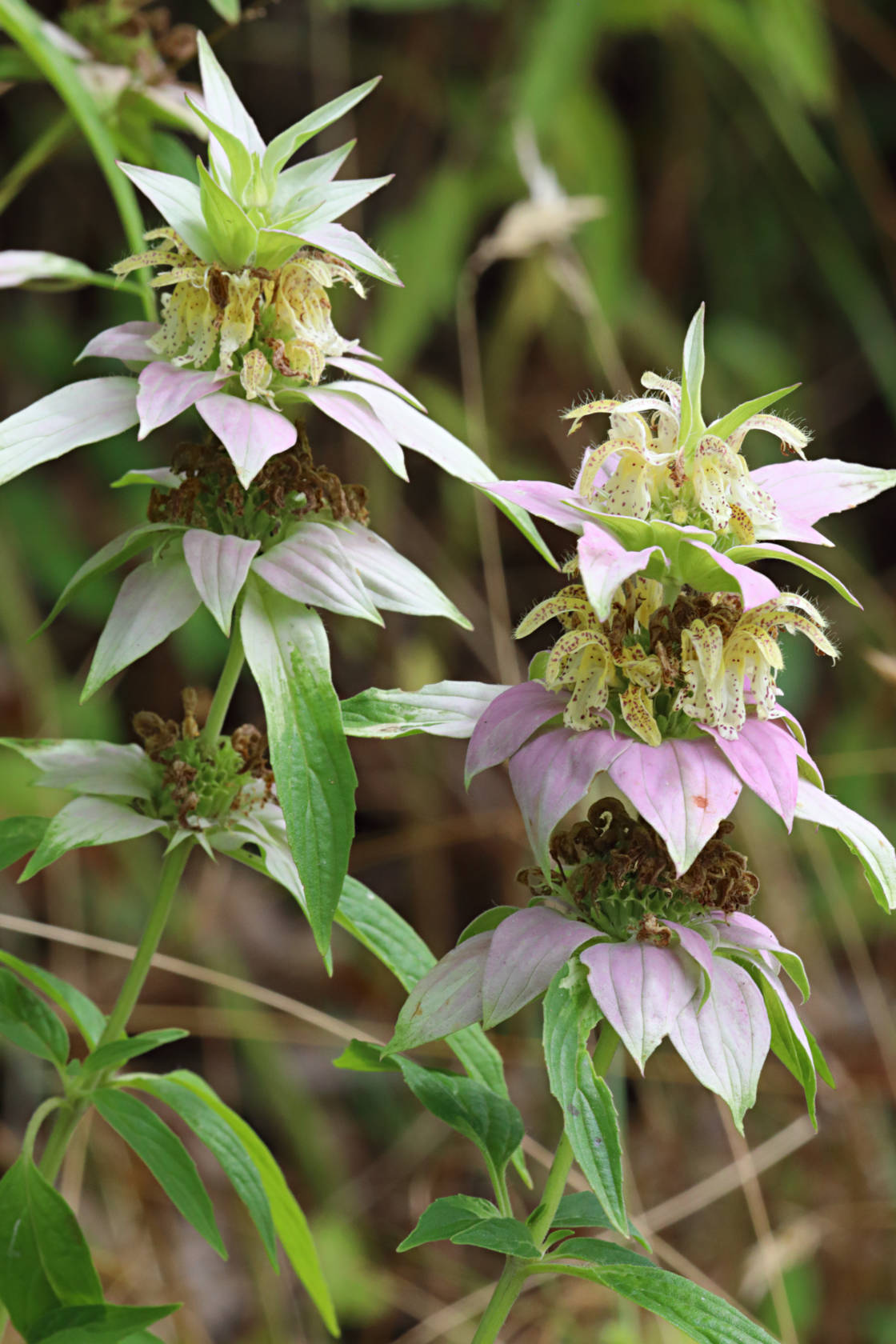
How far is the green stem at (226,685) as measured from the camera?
793 millimetres

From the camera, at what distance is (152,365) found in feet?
2.35

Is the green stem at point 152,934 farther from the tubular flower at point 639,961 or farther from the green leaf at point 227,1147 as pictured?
the tubular flower at point 639,961

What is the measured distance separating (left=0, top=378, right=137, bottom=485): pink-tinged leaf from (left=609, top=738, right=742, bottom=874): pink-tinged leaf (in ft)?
1.07

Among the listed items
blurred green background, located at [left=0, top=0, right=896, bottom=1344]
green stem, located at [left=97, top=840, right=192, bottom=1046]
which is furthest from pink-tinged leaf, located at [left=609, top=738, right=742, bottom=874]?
blurred green background, located at [left=0, top=0, right=896, bottom=1344]

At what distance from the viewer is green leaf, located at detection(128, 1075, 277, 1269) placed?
2.84ft

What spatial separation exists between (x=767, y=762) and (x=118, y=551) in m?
0.39

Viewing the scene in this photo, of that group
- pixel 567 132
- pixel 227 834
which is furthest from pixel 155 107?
pixel 567 132

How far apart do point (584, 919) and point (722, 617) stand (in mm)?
185

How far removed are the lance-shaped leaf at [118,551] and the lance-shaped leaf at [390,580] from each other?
107 millimetres

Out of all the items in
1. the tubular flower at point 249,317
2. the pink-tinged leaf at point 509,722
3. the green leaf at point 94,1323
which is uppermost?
the tubular flower at point 249,317

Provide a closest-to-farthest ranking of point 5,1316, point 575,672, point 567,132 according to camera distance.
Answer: point 575,672 → point 5,1316 → point 567,132

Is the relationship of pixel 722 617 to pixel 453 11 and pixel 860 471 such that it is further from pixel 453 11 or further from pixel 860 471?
pixel 453 11

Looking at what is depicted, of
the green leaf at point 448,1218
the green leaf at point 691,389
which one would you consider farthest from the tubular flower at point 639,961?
the green leaf at point 691,389

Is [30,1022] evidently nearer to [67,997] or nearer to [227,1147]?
[67,997]
